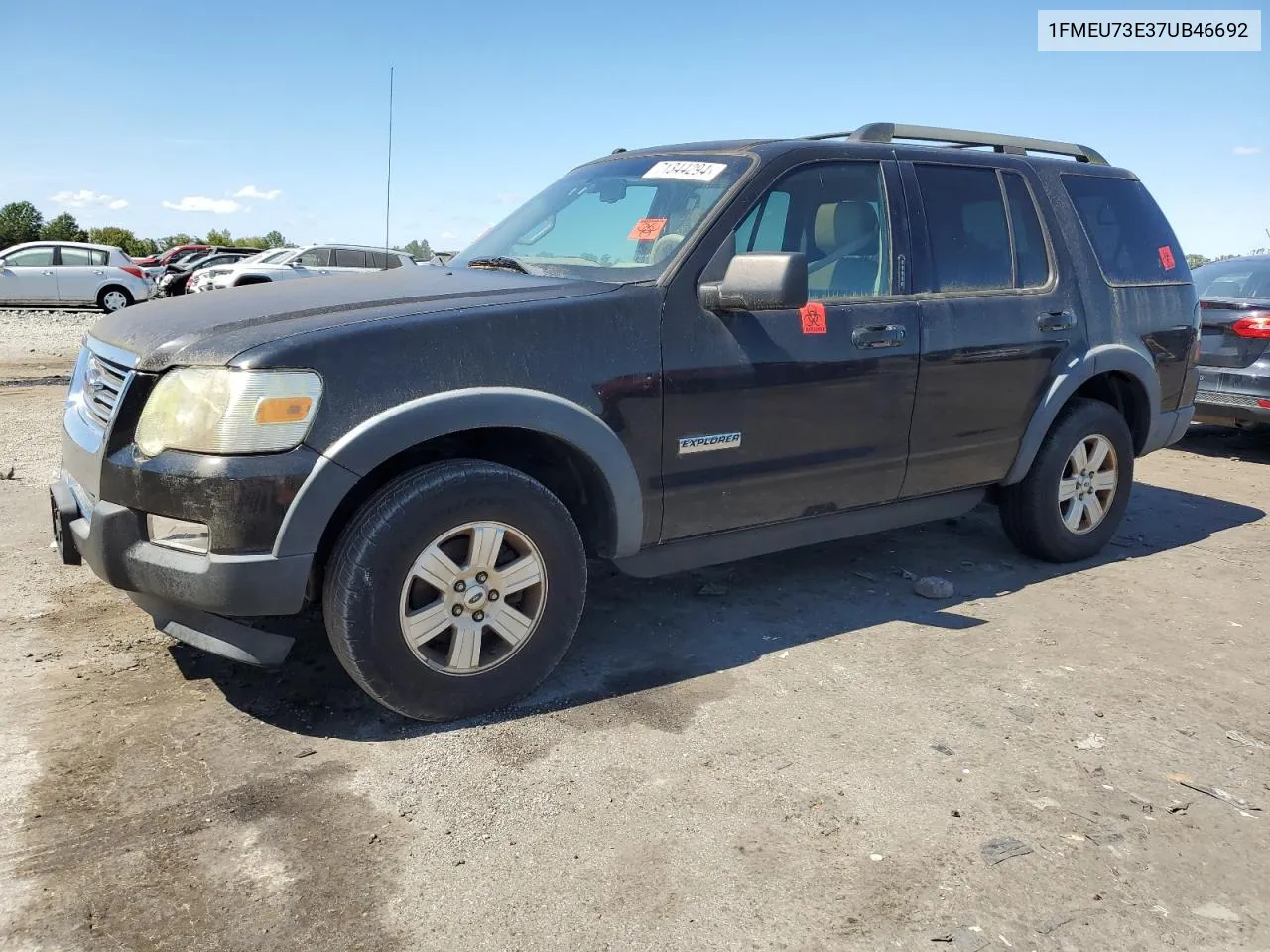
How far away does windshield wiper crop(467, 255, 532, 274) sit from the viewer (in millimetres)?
3979

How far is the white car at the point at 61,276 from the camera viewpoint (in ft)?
68.5

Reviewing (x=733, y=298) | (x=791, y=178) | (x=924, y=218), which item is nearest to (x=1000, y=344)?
(x=924, y=218)

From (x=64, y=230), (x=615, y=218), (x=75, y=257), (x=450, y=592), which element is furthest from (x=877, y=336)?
(x=64, y=230)

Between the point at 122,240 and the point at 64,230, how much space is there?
3.36 m

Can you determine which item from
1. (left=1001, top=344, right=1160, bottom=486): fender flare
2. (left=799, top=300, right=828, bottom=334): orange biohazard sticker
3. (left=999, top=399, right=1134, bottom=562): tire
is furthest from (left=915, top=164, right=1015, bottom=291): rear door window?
(left=999, top=399, right=1134, bottom=562): tire

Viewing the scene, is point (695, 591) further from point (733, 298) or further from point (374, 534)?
point (374, 534)

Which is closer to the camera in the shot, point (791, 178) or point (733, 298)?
point (733, 298)

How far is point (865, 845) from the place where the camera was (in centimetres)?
268

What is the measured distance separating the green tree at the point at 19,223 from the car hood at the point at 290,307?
51.6m

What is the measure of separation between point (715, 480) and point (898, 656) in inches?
39.2

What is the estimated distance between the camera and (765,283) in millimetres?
3465

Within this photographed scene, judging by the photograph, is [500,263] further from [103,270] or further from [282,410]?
[103,270]

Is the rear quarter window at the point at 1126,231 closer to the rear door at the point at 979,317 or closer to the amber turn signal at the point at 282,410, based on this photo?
the rear door at the point at 979,317

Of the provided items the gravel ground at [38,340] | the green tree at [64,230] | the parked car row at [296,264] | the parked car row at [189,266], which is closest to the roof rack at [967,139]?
the gravel ground at [38,340]
